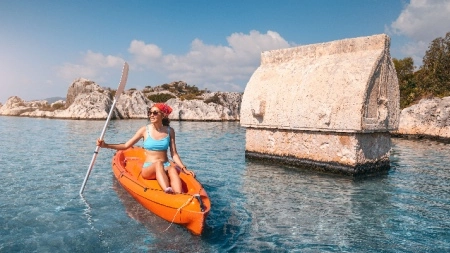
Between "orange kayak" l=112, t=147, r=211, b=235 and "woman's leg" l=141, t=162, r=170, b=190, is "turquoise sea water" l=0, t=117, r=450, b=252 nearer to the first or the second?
"orange kayak" l=112, t=147, r=211, b=235

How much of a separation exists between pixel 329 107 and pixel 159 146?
7883mm

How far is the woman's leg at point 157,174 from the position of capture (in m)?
9.18

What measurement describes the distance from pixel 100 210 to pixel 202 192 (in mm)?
3403

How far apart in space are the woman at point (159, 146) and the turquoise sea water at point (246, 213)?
1151 millimetres

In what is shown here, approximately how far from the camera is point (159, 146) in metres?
9.73

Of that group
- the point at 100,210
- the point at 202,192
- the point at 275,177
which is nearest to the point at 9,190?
the point at 100,210

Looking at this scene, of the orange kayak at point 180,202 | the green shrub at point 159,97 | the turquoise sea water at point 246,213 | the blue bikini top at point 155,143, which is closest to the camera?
the turquoise sea water at point 246,213

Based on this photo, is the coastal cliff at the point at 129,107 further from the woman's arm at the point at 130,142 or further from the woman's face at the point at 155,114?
the woman's face at the point at 155,114

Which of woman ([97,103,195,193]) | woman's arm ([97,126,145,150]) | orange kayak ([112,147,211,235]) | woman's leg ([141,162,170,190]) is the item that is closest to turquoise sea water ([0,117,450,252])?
orange kayak ([112,147,211,235])

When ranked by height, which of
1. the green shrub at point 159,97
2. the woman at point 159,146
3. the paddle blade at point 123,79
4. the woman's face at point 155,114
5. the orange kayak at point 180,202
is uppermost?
the green shrub at point 159,97

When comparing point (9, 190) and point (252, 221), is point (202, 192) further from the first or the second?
point (9, 190)

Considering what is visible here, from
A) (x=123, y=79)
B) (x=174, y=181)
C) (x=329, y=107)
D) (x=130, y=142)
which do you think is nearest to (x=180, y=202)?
(x=174, y=181)

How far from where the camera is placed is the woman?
30.8ft

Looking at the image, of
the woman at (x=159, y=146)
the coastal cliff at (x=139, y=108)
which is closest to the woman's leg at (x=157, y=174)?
the woman at (x=159, y=146)
